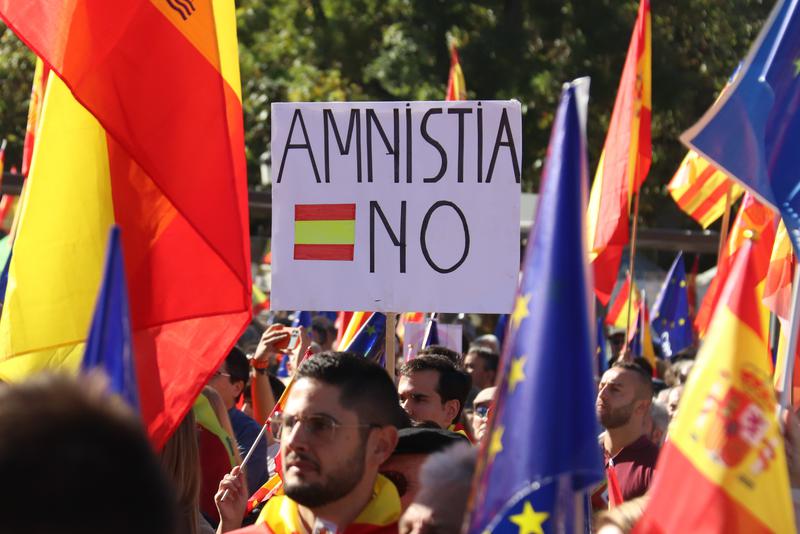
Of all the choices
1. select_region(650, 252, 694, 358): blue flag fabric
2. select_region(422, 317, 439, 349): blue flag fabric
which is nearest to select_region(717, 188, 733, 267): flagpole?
select_region(422, 317, 439, 349): blue flag fabric

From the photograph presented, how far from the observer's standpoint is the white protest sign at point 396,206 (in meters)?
5.23

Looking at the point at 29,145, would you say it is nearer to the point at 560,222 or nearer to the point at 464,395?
the point at 464,395

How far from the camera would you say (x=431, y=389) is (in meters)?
5.71

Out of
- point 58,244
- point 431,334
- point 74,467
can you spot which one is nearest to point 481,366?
point 431,334

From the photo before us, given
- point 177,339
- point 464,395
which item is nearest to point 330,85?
point 464,395

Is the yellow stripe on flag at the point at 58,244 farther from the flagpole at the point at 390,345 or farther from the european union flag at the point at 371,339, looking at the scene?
the european union flag at the point at 371,339

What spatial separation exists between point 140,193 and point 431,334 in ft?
10.2

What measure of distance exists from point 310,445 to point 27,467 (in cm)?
189

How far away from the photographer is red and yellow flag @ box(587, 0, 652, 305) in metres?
8.88

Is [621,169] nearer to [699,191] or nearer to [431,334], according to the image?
[431,334]

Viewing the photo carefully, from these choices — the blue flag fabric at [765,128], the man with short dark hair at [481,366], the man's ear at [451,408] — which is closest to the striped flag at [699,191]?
the man with short dark hair at [481,366]

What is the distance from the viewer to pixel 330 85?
22.4 m

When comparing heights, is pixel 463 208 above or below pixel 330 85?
below

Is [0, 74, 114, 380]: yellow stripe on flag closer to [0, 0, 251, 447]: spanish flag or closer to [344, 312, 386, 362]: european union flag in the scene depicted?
[0, 0, 251, 447]: spanish flag
